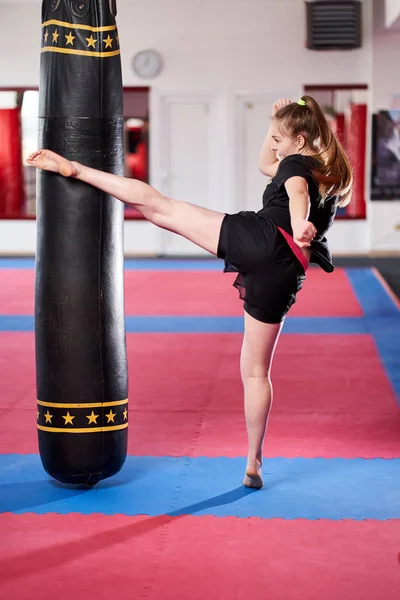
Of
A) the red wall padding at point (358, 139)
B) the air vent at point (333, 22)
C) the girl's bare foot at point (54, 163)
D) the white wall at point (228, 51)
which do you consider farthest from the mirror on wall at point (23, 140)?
the girl's bare foot at point (54, 163)

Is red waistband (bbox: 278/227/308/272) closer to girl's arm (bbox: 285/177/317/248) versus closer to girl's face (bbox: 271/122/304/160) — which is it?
girl's arm (bbox: 285/177/317/248)

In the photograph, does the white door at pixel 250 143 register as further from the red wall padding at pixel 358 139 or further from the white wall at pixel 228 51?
the red wall padding at pixel 358 139

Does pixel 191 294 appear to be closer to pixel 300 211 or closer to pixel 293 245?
pixel 293 245

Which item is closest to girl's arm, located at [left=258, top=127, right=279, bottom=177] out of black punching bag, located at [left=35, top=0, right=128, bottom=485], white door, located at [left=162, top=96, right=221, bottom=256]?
black punching bag, located at [left=35, top=0, right=128, bottom=485]

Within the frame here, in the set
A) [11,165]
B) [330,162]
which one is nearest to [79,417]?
[330,162]

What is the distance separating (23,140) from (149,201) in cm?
1087

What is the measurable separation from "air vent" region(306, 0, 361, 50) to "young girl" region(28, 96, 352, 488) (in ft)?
32.3

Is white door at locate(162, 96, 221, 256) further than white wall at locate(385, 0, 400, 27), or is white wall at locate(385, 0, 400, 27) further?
white door at locate(162, 96, 221, 256)

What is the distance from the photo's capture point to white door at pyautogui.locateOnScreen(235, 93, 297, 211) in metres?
13.2

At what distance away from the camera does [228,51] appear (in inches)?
509

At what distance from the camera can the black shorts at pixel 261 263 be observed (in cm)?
312

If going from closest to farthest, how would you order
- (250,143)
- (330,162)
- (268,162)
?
(330,162), (268,162), (250,143)

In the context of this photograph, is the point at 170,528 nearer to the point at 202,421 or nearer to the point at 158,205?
the point at 158,205

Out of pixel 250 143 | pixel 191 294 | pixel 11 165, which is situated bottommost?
pixel 191 294
